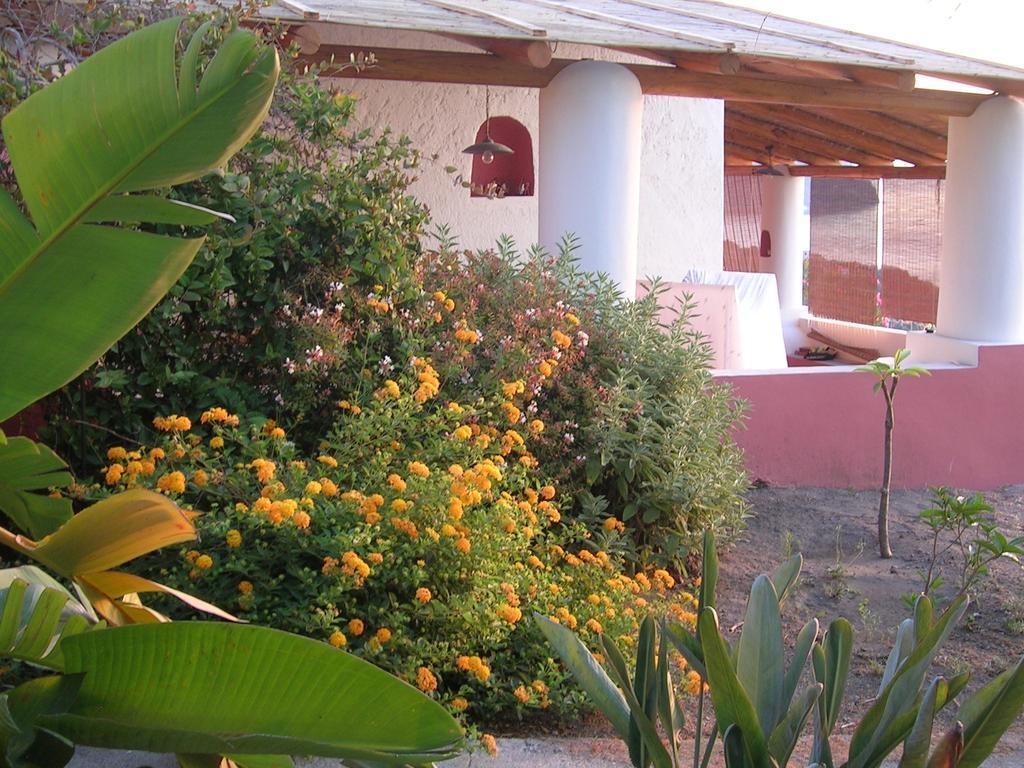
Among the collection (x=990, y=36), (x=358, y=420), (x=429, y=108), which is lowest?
(x=358, y=420)

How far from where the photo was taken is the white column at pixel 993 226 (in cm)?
810

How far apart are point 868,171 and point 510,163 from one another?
7021 mm

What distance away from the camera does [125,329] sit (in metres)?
1.78

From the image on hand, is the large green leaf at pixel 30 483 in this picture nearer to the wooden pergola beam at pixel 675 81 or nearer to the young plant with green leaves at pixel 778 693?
the young plant with green leaves at pixel 778 693

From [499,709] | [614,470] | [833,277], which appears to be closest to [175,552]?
[499,709]

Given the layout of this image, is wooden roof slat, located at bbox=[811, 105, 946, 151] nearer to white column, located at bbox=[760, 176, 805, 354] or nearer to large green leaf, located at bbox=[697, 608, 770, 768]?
white column, located at bbox=[760, 176, 805, 354]

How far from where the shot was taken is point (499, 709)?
3.25m

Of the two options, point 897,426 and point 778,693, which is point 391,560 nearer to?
point 778,693

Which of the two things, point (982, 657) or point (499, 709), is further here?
point (982, 657)

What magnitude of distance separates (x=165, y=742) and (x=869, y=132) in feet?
40.5

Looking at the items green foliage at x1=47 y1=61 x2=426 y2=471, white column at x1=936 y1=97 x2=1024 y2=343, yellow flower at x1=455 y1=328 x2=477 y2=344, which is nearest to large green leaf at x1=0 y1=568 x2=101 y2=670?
green foliage at x1=47 y1=61 x2=426 y2=471

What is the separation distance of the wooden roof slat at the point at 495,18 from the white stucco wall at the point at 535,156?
79.9 inches

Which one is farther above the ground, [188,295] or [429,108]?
[429,108]

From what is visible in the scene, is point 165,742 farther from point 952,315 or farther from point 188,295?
point 952,315
